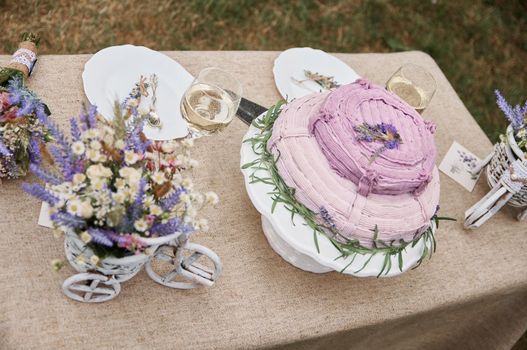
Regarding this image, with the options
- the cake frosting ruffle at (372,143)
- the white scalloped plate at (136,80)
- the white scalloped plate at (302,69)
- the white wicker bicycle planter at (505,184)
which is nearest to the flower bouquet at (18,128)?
the white scalloped plate at (136,80)

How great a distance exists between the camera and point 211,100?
3.94 ft

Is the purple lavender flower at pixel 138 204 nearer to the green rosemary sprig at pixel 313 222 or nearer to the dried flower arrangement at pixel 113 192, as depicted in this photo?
the dried flower arrangement at pixel 113 192

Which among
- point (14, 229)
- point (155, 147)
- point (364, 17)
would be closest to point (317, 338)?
point (155, 147)

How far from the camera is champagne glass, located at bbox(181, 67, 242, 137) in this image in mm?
1165

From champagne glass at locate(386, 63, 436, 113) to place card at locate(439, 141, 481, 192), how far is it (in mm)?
235

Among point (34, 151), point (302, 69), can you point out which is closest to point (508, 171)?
point (302, 69)

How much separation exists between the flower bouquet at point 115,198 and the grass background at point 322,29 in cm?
190

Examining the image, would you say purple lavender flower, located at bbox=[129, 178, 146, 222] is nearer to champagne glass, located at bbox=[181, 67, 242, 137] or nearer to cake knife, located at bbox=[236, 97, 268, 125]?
champagne glass, located at bbox=[181, 67, 242, 137]

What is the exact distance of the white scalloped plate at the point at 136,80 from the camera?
1.21m

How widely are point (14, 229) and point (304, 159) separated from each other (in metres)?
0.58

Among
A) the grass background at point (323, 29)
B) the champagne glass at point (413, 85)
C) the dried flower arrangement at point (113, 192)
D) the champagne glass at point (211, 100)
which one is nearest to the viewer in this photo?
the dried flower arrangement at point (113, 192)

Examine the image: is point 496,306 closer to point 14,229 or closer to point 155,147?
point 155,147

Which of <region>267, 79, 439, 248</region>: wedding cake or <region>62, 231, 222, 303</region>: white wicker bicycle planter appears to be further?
<region>267, 79, 439, 248</region>: wedding cake

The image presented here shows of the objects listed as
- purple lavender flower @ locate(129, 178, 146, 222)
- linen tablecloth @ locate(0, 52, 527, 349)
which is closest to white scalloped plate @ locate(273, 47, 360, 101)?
linen tablecloth @ locate(0, 52, 527, 349)
